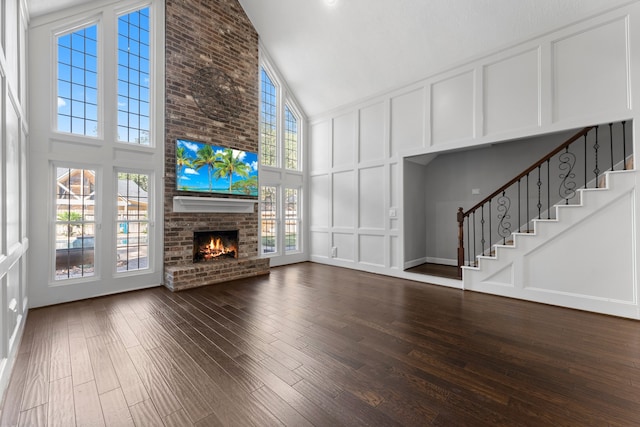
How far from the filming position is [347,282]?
194 inches

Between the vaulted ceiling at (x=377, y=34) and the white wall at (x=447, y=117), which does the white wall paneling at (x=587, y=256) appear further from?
the vaulted ceiling at (x=377, y=34)

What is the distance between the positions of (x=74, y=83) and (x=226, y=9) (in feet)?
10.6

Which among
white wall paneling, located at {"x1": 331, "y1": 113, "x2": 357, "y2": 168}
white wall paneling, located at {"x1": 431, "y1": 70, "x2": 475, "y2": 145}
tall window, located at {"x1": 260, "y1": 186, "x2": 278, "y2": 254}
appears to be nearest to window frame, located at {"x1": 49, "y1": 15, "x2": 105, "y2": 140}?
tall window, located at {"x1": 260, "y1": 186, "x2": 278, "y2": 254}

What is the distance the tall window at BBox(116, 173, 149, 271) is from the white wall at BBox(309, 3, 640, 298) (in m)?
3.65

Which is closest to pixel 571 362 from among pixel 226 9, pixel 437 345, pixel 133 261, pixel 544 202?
pixel 437 345

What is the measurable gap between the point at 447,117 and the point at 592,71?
1.79 metres

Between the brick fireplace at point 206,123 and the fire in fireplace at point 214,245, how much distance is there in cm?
8

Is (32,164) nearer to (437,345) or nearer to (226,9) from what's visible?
(226,9)

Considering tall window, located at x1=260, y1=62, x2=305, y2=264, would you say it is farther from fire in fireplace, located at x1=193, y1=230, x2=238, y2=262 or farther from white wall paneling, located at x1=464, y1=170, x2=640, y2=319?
white wall paneling, located at x1=464, y1=170, x2=640, y2=319

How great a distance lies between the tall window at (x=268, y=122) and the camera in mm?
6391

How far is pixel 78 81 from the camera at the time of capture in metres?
4.05

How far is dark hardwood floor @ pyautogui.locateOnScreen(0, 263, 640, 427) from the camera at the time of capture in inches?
67.7

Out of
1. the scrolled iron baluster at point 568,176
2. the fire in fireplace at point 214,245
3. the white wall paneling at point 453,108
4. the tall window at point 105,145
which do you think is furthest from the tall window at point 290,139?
the scrolled iron baluster at point 568,176

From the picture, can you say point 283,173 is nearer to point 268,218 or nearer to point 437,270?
point 268,218
